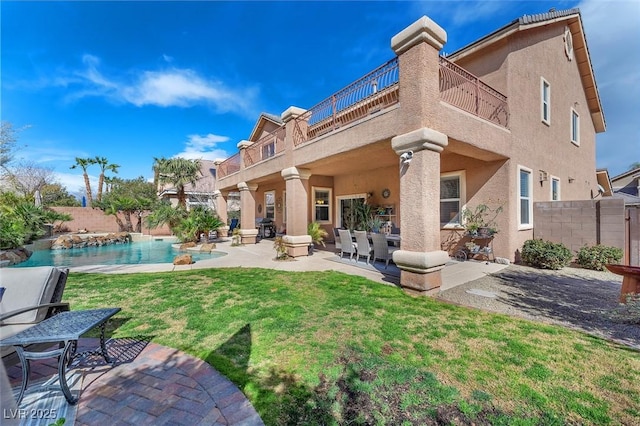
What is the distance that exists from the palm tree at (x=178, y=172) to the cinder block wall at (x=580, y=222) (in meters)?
22.7

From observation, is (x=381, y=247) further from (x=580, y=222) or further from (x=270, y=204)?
(x=270, y=204)

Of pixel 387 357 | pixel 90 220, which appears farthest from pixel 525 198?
pixel 90 220

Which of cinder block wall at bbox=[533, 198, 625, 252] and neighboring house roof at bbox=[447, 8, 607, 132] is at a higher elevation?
neighboring house roof at bbox=[447, 8, 607, 132]

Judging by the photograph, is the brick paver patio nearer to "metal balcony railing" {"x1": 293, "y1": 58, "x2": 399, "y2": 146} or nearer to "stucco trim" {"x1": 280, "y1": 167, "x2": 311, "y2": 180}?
"metal balcony railing" {"x1": 293, "y1": 58, "x2": 399, "y2": 146}

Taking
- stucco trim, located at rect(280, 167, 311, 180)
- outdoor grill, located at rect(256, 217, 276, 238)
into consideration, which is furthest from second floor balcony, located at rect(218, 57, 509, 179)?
outdoor grill, located at rect(256, 217, 276, 238)

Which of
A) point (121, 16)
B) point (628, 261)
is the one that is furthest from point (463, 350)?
point (121, 16)

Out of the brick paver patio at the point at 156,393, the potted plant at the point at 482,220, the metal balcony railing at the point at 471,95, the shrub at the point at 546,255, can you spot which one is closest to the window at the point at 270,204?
the potted plant at the point at 482,220

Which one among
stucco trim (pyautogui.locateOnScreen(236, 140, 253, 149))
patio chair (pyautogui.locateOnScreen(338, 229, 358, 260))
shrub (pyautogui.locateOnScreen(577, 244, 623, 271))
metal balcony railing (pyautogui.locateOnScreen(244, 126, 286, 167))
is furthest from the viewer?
stucco trim (pyautogui.locateOnScreen(236, 140, 253, 149))

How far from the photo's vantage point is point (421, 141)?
578 cm

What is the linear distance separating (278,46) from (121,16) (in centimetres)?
771

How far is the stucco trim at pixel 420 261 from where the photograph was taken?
5.79 metres

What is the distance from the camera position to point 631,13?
29.8 ft

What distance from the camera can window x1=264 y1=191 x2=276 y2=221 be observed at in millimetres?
20281

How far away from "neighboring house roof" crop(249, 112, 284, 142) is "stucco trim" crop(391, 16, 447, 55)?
11941 millimetres
